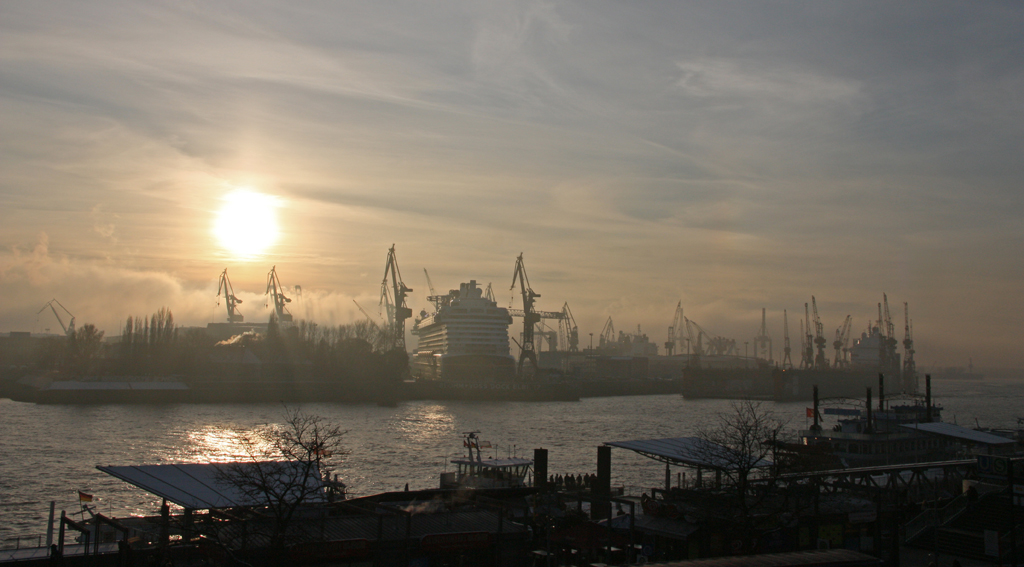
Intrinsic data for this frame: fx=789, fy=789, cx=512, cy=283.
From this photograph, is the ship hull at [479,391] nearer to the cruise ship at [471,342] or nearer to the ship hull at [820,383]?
the cruise ship at [471,342]

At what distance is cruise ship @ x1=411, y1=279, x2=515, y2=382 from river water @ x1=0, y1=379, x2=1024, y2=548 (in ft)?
35.1

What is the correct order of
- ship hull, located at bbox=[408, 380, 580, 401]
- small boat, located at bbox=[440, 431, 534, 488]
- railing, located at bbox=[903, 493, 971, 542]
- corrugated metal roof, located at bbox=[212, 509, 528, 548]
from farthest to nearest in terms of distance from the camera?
ship hull, located at bbox=[408, 380, 580, 401]
small boat, located at bbox=[440, 431, 534, 488]
railing, located at bbox=[903, 493, 971, 542]
corrugated metal roof, located at bbox=[212, 509, 528, 548]

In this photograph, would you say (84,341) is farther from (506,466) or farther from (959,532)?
(959,532)

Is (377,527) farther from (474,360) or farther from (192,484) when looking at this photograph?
(474,360)

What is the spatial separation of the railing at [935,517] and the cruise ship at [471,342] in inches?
2445

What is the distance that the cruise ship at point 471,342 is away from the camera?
7594 cm

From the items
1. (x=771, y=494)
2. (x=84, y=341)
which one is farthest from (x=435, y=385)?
(x=771, y=494)

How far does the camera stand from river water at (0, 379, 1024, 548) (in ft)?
72.9

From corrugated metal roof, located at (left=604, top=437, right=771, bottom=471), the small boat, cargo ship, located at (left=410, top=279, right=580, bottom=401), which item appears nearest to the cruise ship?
cargo ship, located at (left=410, top=279, right=580, bottom=401)

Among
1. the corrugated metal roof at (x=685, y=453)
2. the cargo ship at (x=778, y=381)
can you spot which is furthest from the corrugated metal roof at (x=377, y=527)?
the cargo ship at (x=778, y=381)

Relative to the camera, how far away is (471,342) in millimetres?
78750

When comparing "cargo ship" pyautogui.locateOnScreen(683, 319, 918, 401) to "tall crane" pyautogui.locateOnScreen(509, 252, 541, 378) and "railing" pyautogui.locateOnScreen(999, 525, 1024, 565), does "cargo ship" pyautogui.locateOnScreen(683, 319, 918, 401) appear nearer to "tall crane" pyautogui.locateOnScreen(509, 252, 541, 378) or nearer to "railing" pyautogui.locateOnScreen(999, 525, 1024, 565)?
"tall crane" pyautogui.locateOnScreen(509, 252, 541, 378)

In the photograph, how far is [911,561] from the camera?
1236cm

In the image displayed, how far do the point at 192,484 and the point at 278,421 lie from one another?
35684 millimetres
